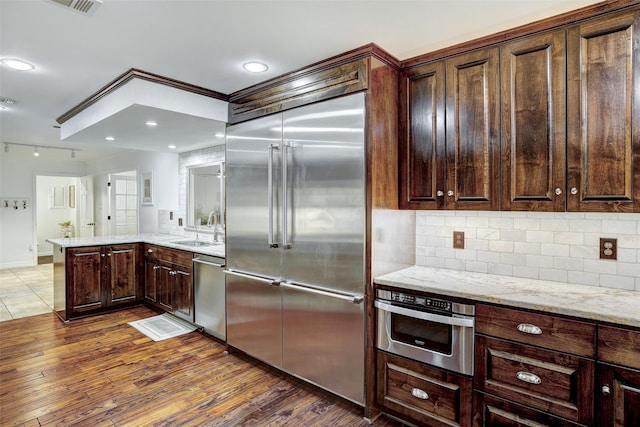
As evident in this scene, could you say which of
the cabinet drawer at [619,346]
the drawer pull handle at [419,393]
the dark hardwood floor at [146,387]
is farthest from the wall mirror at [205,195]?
the cabinet drawer at [619,346]

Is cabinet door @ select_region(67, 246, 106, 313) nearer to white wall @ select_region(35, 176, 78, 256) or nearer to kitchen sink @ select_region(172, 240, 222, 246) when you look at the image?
kitchen sink @ select_region(172, 240, 222, 246)

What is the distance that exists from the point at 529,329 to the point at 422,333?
573mm

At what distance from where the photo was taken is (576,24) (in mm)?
1828

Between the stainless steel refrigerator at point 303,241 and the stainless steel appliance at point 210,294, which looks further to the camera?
the stainless steel appliance at point 210,294

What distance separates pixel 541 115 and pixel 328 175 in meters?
1.29

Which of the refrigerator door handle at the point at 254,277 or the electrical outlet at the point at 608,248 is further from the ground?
the electrical outlet at the point at 608,248

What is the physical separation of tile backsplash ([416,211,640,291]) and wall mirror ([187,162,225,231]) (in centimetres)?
265

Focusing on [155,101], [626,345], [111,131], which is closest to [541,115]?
[626,345]

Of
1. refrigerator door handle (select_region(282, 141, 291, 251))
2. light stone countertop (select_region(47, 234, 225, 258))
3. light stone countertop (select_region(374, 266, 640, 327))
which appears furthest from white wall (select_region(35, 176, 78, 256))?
light stone countertop (select_region(374, 266, 640, 327))

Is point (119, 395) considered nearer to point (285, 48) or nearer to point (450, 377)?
point (450, 377)

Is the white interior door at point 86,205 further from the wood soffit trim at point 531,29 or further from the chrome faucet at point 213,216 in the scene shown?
the wood soffit trim at point 531,29

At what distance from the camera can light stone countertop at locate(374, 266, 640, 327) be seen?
159cm

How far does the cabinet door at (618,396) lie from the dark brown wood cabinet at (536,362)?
0.04 meters

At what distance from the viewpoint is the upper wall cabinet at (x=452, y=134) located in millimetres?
2113
